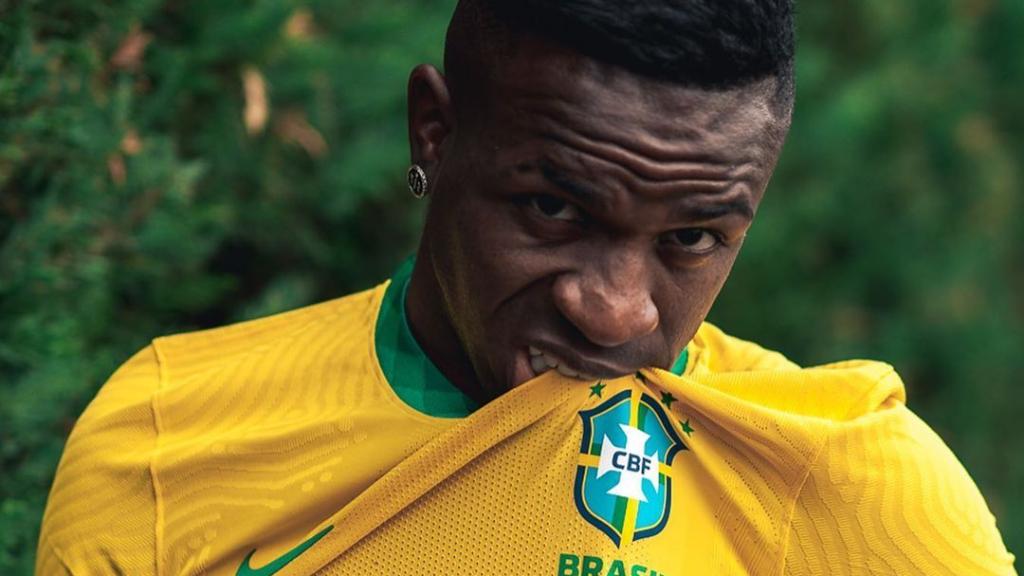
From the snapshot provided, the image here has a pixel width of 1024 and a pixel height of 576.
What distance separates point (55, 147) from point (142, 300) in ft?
2.26

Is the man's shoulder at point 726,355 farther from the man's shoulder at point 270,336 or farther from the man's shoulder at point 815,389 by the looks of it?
the man's shoulder at point 270,336

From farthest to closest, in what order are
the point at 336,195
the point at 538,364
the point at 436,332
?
the point at 336,195, the point at 436,332, the point at 538,364

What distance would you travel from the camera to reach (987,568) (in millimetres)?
2393

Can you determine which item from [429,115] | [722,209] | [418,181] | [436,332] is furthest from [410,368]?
[722,209]

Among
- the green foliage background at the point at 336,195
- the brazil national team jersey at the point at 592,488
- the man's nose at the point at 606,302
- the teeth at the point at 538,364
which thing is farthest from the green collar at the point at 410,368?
the green foliage background at the point at 336,195

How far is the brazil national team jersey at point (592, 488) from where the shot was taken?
2.36 metres

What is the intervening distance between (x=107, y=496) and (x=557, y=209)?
3.08 feet

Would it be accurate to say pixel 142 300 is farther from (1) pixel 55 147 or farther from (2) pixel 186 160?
(1) pixel 55 147

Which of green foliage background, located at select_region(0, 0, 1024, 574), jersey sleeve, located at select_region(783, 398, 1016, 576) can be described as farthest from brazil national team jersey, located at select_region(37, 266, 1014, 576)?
green foliage background, located at select_region(0, 0, 1024, 574)

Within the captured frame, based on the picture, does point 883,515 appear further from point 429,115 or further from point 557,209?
point 429,115

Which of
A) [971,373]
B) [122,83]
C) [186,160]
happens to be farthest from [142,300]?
[971,373]

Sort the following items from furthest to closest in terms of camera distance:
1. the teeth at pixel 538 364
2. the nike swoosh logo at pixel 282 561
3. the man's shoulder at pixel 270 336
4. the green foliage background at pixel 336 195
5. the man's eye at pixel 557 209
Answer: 1. the green foliage background at pixel 336 195
2. the man's shoulder at pixel 270 336
3. the nike swoosh logo at pixel 282 561
4. the teeth at pixel 538 364
5. the man's eye at pixel 557 209

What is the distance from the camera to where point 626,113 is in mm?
2199

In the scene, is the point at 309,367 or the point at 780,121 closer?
the point at 780,121
